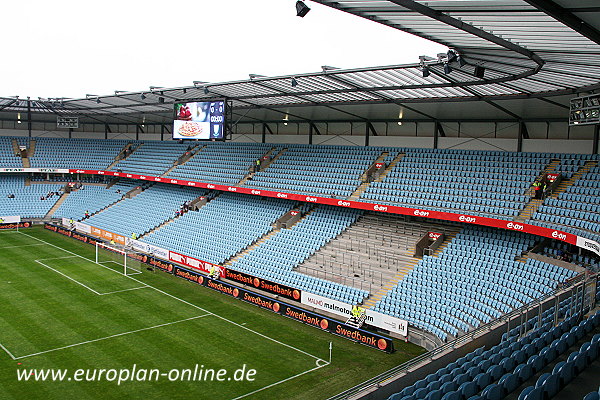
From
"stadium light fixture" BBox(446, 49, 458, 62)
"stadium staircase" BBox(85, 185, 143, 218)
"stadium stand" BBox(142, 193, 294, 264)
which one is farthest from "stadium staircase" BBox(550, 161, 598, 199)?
"stadium staircase" BBox(85, 185, 143, 218)

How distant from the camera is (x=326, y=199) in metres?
32.4

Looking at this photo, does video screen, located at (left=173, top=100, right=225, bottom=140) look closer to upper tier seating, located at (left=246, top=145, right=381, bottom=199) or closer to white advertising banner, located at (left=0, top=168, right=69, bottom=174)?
upper tier seating, located at (left=246, top=145, right=381, bottom=199)

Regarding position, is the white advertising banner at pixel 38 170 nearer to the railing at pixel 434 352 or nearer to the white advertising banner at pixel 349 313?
the white advertising banner at pixel 349 313

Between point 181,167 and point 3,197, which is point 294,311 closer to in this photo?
point 181,167

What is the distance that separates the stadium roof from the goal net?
11373 millimetres

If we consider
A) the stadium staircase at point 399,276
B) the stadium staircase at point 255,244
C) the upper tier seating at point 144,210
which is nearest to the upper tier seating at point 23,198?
the upper tier seating at point 144,210

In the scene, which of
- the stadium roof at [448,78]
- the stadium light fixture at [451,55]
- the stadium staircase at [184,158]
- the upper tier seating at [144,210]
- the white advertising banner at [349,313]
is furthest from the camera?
Result: the stadium staircase at [184,158]

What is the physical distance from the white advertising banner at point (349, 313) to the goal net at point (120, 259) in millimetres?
13295

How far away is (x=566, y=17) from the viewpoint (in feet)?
38.0

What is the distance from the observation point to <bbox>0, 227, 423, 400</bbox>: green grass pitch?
1709 cm

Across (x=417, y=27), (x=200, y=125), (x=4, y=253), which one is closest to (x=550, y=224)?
(x=417, y=27)

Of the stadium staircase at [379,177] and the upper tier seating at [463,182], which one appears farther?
the stadium staircase at [379,177]

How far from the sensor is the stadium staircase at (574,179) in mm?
25641

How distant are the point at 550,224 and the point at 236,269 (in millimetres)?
17723
